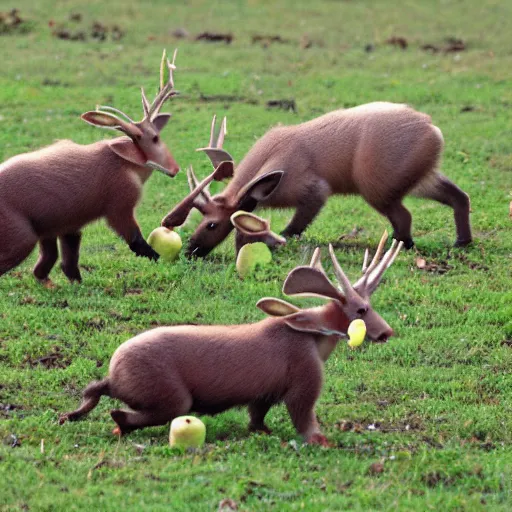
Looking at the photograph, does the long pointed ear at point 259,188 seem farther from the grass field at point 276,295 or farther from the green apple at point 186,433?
the green apple at point 186,433

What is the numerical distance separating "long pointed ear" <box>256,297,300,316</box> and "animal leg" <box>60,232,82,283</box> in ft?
8.38

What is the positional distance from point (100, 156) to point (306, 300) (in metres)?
1.72

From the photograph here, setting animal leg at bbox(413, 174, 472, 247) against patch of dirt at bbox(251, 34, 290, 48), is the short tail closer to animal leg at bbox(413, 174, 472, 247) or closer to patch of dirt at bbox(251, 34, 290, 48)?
animal leg at bbox(413, 174, 472, 247)

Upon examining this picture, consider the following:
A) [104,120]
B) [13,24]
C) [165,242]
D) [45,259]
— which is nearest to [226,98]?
[13,24]

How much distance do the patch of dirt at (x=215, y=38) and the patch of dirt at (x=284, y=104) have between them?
10.2 ft

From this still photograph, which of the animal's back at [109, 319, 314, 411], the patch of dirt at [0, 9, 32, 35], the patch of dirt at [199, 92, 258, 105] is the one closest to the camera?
the animal's back at [109, 319, 314, 411]

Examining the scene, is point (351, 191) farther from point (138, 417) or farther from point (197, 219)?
point (138, 417)

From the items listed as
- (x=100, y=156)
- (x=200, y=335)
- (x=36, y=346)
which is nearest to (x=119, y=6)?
(x=100, y=156)

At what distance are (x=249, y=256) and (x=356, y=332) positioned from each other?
2.66 metres

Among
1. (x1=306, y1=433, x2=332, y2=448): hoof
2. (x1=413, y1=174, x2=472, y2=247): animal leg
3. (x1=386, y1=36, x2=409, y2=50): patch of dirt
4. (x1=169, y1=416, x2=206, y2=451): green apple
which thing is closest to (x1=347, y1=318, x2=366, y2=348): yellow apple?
(x1=306, y1=433, x2=332, y2=448): hoof

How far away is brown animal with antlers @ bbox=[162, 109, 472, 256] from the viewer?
812 cm

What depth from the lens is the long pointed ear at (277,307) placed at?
5418mm

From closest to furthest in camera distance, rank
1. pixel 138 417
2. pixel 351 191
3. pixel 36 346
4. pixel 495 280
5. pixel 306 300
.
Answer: pixel 138 417 → pixel 36 346 → pixel 306 300 → pixel 495 280 → pixel 351 191

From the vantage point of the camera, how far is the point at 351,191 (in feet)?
28.1
